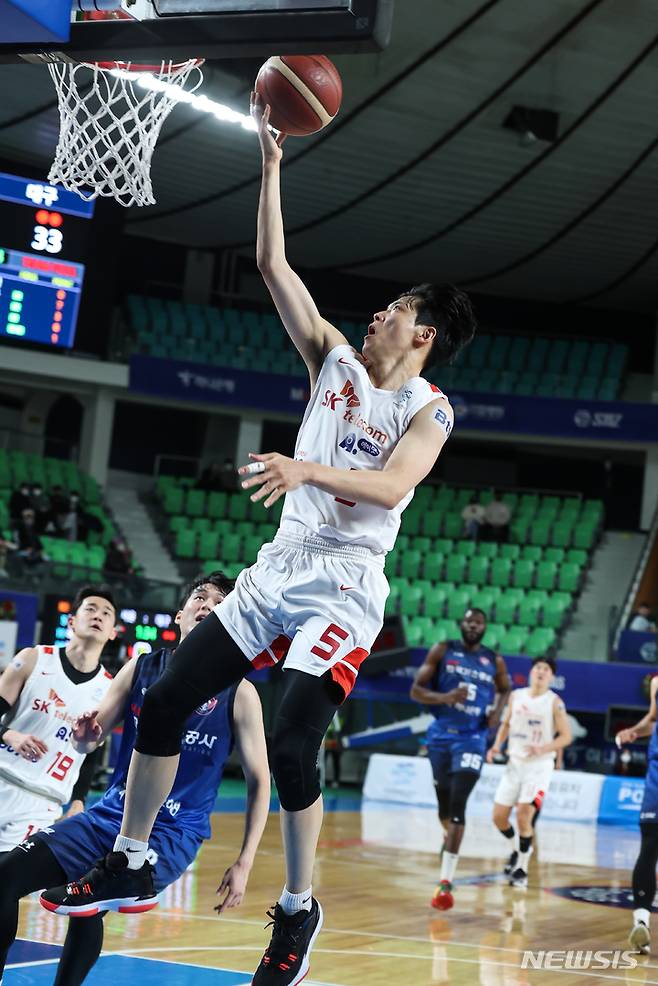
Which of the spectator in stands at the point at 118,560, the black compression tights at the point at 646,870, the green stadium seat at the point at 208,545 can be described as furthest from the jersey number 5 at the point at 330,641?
the green stadium seat at the point at 208,545

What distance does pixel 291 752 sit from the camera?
3.67 m

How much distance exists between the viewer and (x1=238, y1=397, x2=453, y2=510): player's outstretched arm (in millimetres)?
3217

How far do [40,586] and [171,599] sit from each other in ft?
5.83

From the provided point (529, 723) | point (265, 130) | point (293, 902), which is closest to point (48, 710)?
point (293, 902)

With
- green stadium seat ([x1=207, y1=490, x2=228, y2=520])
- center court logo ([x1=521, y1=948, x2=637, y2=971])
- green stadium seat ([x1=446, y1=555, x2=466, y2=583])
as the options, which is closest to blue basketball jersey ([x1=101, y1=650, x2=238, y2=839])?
center court logo ([x1=521, y1=948, x2=637, y2=971])

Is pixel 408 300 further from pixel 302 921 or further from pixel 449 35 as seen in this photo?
pixel 449 35

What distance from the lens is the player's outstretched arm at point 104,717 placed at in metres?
4.69

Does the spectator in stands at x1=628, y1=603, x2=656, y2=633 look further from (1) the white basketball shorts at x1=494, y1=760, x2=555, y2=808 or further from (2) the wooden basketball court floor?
(1) the white basketball shorts at x1=494, y1=760, x2=555, y2=808

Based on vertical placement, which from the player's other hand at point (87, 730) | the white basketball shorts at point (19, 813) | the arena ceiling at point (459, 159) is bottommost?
the white basketball shorts at point (19, 813)

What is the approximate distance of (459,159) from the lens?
2109 cm

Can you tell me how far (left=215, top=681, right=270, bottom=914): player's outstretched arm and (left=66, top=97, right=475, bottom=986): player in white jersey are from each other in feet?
1.64

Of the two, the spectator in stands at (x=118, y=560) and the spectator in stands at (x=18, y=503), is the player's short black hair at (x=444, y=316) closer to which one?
the spectator in stands at (x=118, y=560)

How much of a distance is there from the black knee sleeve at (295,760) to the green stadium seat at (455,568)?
1868cm

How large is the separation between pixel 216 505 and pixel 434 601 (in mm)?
5005
